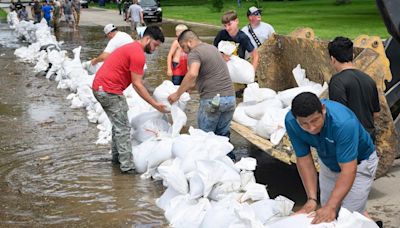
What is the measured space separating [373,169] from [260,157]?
3.33 meters

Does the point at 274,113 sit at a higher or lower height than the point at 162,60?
higher

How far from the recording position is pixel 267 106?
712 centimetres

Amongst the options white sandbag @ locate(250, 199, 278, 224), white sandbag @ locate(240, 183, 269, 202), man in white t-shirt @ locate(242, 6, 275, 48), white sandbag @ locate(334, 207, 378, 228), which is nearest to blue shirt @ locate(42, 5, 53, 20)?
man in white t-shirt @ locate(242, 6, 275, 48)

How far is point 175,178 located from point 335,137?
2.19 meters

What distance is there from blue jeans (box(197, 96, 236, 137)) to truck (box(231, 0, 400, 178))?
180 millimetres

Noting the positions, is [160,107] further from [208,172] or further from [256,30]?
[256,30]

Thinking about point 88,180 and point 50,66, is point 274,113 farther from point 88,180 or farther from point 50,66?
point 50,66

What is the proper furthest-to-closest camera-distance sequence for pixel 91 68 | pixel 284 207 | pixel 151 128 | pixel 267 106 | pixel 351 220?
pixel 91 68 → pixel 151 128 → pixel 267 106 → pixel 284 207 → pixel 351 220

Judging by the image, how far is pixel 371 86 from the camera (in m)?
4.95

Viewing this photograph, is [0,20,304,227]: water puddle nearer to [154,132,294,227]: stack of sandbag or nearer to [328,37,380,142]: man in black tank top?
[154,132,294,227]: stack of sandbag

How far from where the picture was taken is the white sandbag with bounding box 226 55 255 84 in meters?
7.68

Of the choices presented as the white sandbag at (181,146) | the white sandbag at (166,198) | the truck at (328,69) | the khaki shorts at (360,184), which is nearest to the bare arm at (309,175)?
the khaki shorts at (360,184)

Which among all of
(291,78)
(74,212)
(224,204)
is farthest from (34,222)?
(291,78)

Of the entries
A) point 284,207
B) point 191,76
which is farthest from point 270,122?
point 284,207
